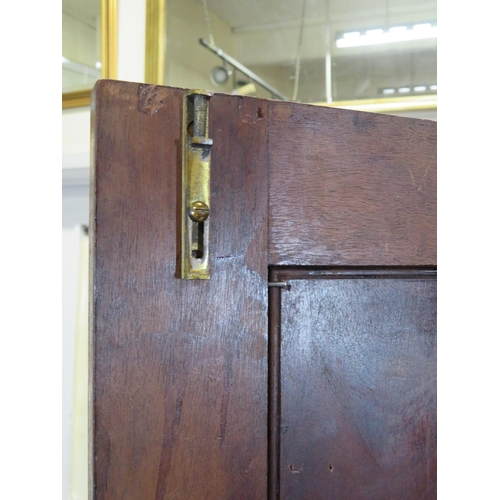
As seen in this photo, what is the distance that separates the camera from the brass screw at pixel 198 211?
386 mm

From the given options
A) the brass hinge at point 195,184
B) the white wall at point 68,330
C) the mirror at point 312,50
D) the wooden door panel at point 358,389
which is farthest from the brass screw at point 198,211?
the white wall at point 68,330

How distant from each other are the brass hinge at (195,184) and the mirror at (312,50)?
0.52 meters

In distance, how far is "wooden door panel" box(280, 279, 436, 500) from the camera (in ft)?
1.44

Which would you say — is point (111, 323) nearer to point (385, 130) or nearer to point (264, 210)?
point (264, 210)

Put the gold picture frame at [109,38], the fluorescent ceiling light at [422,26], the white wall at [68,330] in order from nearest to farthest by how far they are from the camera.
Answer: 1. the fluorescent ceiling light at [422,26]
2. the gold picture frame at [109,38]
3. the white wall at [68,330]

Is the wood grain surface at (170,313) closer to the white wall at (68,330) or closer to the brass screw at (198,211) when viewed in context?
the brass screw at (198,211)

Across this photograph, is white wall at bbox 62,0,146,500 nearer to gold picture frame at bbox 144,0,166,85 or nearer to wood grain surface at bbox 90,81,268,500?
gold picture frame at bbox 144,0,166,85

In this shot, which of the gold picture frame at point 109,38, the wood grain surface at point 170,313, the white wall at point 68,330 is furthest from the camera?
the white wall at point 68,330

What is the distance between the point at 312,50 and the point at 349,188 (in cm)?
50

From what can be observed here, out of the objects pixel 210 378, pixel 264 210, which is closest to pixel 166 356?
pixel 210 378

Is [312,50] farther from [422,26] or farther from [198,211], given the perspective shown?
[198,211]

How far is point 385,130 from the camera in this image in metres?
0.47

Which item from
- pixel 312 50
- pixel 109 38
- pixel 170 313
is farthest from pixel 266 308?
pixel 109 38
